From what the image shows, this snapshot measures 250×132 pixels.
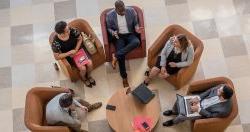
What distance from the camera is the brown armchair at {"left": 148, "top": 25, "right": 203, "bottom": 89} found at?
5914 millimetres

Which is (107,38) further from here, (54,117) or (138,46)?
(54,117)

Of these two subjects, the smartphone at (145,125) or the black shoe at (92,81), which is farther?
the black shoe at (92,81)

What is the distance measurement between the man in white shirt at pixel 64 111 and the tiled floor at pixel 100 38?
0.80m

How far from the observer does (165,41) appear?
620cm

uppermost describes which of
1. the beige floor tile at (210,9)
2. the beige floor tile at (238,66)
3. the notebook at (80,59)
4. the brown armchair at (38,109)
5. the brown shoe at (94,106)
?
the beige floor tile at (210,9)

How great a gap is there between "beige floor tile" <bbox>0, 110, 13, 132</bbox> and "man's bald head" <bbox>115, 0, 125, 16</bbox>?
2.39 metres

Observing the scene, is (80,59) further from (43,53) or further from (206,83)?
(206,83)

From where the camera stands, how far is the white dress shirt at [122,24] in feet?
20.3

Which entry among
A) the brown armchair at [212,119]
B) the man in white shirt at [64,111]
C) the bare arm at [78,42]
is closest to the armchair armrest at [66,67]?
the bare arm at [78,42]

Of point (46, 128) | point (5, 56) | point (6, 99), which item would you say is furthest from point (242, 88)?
point (5, 56)

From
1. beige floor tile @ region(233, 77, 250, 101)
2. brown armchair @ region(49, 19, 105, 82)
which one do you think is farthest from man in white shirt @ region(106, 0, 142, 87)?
beige floor tile @ region(233, 77, 250, 101)

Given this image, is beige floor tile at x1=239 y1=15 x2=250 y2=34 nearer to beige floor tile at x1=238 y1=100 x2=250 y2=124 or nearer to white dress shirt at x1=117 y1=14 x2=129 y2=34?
beige floor tile at x1=238 y1=100 x2=250 y2=124

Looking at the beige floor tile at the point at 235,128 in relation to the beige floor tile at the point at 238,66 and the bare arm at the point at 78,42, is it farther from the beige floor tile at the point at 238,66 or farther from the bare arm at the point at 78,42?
the bare arm at the point at 78,42

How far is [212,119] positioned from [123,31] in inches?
76.8
